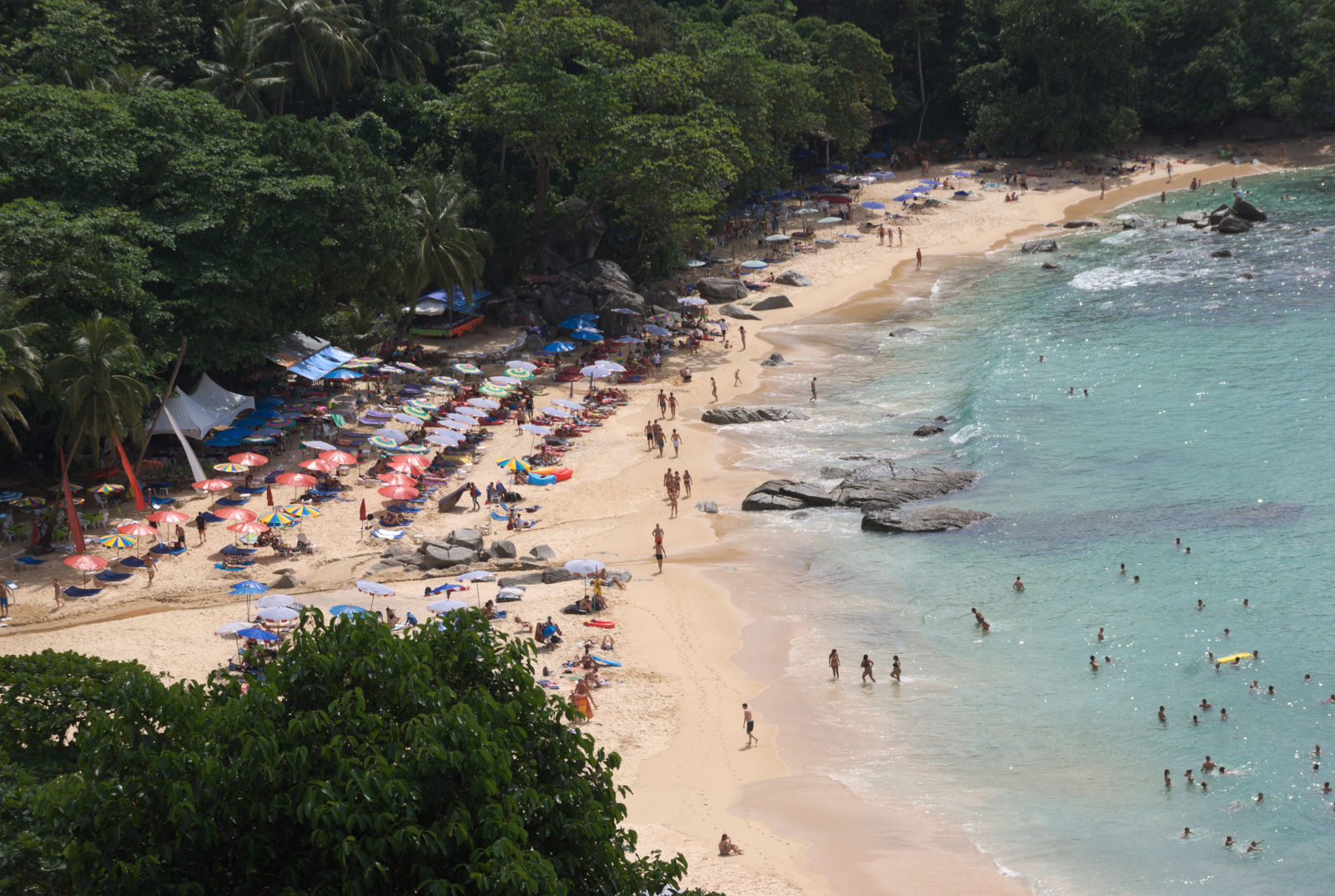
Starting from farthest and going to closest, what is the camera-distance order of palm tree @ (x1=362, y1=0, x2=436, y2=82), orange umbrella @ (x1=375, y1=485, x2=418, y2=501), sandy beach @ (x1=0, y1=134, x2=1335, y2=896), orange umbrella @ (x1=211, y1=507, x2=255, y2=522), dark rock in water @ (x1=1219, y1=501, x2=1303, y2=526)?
palm tree @ (x1=362, y1=0, x2=436, y2=82) → orange umbrella @ (x1=375, y1=485, x2=418, y2=501) → dark rock in water @ (x1=1219, y1=501, x2=1303, y2=526) → orange umbrella @ (x1=211, y1=507, x2=255, y2=522) → sandy beach @ (x1=0, y1=134, x2=1335, y2=896)

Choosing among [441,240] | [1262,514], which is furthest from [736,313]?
[1262,514]

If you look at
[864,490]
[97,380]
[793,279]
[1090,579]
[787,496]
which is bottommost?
[1090,579]

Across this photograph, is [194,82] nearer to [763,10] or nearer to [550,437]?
[550,437]

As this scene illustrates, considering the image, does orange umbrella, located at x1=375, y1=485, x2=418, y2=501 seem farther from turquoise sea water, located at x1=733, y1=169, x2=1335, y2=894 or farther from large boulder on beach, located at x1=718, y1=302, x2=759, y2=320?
large boulder on beach, located at x1=718, y1=302, x2=759, y2=320

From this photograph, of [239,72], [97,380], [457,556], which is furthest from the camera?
[239,72]

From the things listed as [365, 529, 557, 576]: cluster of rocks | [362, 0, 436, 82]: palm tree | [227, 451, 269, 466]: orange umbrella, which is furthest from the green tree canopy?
[362, 0, 436, 82]: palm tree

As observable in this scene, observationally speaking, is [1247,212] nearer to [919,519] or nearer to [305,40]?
[919,519]
